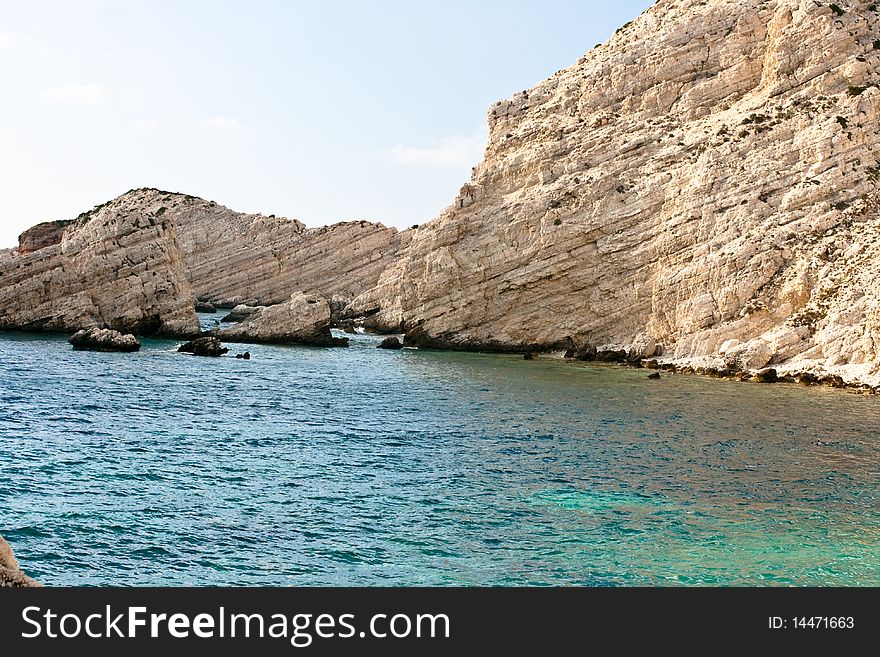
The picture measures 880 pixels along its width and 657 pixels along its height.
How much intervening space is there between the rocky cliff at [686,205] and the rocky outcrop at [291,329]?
7.70 meters

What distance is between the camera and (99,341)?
60375 mm

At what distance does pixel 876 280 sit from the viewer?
48906 millimetres

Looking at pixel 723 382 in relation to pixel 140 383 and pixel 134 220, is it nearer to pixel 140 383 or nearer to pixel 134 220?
pixel 140 383

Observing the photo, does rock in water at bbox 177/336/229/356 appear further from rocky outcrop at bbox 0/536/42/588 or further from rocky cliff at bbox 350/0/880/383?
rocky outcrop at bbox 0/536/42/588

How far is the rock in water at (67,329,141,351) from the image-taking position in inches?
2379

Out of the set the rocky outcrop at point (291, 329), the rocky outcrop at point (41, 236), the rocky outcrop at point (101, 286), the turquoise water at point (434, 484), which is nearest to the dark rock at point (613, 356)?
the turquoise water at point (434, 484)

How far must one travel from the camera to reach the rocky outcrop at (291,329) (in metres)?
74.8

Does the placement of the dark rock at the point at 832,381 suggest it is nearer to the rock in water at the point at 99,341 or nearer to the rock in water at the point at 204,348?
the rock in water at the point at 204,348

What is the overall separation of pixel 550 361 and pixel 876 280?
22.3 metres

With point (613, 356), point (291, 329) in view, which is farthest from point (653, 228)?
point (291, 329)

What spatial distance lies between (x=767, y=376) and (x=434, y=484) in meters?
30.4

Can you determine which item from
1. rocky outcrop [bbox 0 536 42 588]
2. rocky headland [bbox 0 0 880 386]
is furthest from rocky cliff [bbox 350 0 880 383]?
rocky outcrop [bbox 0 536 42 588]

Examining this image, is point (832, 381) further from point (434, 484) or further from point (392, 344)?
point (392, 344)

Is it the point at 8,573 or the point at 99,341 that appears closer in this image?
the point at 8,573
